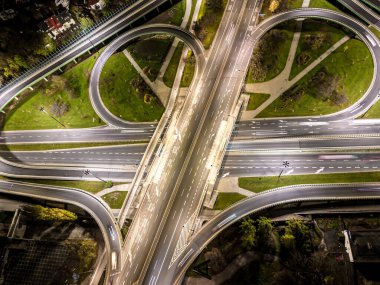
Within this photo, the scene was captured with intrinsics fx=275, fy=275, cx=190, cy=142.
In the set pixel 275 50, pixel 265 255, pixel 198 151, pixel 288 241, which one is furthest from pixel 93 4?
pixel 288 241

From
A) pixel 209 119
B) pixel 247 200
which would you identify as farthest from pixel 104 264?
pixel 209 119

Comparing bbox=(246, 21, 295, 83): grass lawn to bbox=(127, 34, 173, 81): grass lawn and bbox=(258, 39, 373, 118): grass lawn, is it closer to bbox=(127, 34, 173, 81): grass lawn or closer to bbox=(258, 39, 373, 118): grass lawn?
bbox=(258, 39, 373, 118): grass lawn

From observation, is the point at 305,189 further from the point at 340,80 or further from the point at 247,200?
the point at 340,80

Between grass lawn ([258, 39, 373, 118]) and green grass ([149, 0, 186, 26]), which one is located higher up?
green grass ([149, 0, 186, 26])

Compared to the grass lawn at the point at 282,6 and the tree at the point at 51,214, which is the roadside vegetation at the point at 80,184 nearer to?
the tree at the point at 51,214

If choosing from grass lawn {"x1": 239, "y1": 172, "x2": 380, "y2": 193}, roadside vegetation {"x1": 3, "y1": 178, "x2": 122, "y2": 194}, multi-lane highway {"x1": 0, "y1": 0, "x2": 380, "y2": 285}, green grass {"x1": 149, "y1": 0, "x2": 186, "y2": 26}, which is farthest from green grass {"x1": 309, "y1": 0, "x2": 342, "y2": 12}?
roadside vegetation {"x1": 3, "y1": 178, "x2": 122, "y2": 194}
